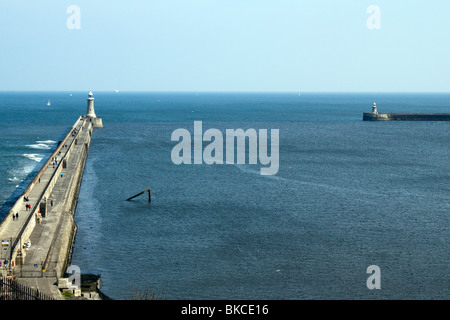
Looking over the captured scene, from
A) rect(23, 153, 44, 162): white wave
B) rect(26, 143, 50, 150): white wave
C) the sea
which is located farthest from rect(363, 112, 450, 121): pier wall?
rect(23, 153, 44, 162): white wave

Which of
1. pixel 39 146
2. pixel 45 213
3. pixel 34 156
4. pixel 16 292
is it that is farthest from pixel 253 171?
pixel 16 292

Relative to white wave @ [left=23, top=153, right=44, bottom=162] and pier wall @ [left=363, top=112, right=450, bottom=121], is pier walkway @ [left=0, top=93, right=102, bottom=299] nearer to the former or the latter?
white wave @ [left=23, top=153, right=44, bottom=162]

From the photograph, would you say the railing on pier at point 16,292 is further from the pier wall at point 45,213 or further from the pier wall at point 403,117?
the pier wall at point 403,117

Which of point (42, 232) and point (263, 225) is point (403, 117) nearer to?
point (263, 225)

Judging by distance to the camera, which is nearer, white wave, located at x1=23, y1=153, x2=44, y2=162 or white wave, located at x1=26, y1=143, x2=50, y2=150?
white wave, located at x1=23, y1=153, x2=44, y2=162

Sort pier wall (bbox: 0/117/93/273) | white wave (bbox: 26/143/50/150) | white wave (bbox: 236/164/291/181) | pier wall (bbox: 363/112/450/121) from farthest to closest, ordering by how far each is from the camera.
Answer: pier wall (bbox: 363/112/450/121)
white wave (bbox: 26/143/50/150)
white wave (bbox: 236/164/291/181)
pier wall (bbox: 0/117/93/273)

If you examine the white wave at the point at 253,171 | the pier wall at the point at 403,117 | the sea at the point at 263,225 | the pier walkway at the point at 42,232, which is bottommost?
the sea at the point at 263,225

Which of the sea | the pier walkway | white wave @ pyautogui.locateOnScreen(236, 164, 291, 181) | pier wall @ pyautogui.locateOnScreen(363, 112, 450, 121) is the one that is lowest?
the sea

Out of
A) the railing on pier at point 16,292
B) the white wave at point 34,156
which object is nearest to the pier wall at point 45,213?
the railing on pier at point 16,292

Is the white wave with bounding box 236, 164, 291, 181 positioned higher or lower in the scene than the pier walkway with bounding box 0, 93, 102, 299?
lower

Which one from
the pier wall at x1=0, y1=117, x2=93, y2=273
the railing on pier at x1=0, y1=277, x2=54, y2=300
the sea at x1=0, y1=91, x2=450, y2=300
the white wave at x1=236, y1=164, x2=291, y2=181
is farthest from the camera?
the white wave at x1=236, y1=164, x2=291, y2=181

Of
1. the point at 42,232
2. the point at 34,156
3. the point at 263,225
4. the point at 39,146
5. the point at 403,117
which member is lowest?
the point at 263,225
